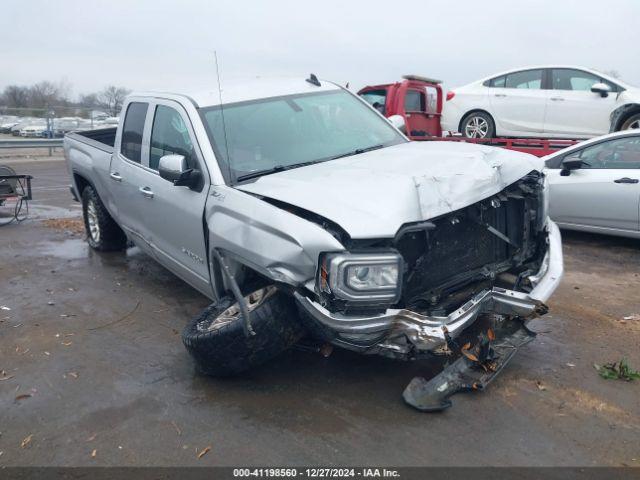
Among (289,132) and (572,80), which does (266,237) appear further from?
(572,80)

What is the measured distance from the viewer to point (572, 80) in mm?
10109

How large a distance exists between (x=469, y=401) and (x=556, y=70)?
331 inches

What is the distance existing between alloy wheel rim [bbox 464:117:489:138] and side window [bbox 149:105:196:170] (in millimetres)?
7472

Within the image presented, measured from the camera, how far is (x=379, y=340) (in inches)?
126

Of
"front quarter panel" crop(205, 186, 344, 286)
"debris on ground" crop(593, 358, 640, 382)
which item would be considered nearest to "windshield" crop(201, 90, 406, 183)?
"front quarter panel" crop(205, 186, 344, 286)

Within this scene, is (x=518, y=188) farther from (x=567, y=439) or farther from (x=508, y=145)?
(x=508, y=145)

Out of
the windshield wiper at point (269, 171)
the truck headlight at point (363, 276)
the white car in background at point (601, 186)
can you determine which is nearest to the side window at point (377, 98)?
the white car in background at point (601, 186)

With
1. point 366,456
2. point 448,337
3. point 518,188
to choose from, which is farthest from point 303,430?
point 518,188

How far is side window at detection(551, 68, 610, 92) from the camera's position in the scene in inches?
392

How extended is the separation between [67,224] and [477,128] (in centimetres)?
734

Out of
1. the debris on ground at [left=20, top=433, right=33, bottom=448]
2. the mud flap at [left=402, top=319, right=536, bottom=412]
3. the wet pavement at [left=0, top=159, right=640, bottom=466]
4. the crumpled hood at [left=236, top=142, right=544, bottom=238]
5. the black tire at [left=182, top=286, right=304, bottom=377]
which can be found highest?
the crumpled hood at [left=236, top=142, right=544, bottom=238]

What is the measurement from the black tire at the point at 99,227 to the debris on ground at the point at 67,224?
1381 millimetres

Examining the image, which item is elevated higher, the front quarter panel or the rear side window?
the rear side window

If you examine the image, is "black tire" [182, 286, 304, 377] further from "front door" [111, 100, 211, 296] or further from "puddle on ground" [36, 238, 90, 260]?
"puddle on ground" [36, 238, 90, 260]
